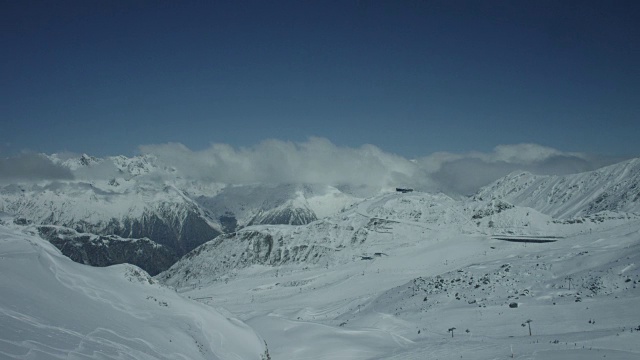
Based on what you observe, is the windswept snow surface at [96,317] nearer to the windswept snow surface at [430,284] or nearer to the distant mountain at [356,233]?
the windswept snow surface at [430,284]

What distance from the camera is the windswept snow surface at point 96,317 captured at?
1894 cm

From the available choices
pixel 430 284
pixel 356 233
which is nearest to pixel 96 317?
pixel 430 284

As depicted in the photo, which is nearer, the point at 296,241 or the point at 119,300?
the point at 119,300

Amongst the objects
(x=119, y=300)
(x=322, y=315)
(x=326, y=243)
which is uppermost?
(x=326, y=243)

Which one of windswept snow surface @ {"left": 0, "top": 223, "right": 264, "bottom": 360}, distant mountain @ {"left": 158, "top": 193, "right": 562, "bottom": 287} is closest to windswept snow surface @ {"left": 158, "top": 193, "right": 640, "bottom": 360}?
distant mountain @ {"left": 158, "top": 193, "right": 562, "bottom": 287}

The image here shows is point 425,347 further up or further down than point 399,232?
further down

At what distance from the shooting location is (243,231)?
188000mm

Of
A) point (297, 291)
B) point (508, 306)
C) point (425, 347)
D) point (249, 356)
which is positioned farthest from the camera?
point (297, 291)

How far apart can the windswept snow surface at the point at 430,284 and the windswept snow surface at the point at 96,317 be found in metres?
7.65

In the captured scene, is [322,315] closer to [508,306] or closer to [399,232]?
[508,306]

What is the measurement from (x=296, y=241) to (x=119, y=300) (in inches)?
5543

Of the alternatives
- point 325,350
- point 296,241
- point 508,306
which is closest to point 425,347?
point 325,350

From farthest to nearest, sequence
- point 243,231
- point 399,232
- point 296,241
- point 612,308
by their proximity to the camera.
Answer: point 243,231 → point 296,241 → point 399,232 → point 612,308

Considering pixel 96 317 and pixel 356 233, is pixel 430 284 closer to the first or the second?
pixel 96 317
